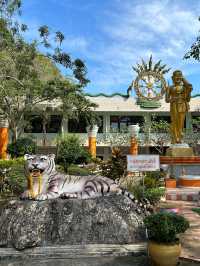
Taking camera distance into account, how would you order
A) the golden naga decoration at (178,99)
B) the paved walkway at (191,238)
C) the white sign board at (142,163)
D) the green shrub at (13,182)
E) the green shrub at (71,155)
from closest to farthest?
the paved walkway at (191,238) → the white sign board at (142,163) → the green shrub at (13,182) → the golden naga decoration at (178,99) → the green shrub at (71,155)

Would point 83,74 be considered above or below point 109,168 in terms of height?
above

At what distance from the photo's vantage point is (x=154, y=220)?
4688mm

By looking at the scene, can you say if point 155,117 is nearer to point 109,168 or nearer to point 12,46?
point 12,46

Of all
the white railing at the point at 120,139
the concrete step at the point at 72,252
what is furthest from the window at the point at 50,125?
the concrete step at the point at 72,252

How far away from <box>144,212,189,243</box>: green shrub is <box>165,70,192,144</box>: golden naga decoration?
853 centimetres

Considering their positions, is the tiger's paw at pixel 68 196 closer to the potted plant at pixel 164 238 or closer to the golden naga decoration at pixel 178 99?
the potted plant at pixel 164 238

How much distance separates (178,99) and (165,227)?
29.1ft

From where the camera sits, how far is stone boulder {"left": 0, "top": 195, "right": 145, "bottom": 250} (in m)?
5.20

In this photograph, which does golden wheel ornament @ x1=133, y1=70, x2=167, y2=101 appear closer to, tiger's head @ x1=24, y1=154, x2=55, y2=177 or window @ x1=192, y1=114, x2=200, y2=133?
window @ x1=192, y1=114, x2=200, y2=133

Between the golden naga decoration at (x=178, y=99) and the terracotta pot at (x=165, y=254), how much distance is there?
28.8 feet

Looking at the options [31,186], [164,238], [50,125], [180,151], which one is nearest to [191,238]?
[164,238]

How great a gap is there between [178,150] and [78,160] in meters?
4.64

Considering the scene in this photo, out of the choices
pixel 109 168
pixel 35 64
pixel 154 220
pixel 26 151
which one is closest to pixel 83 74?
pixel 35 64

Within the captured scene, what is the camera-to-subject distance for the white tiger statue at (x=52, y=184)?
5.61 meters
